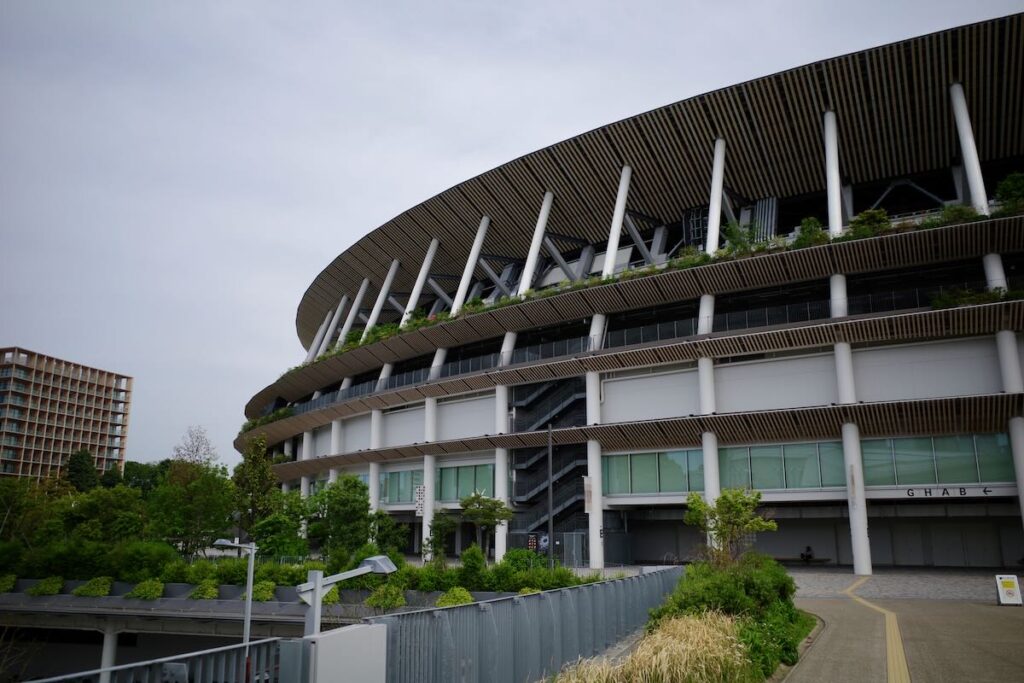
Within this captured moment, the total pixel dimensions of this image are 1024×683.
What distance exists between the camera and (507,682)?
10758mm

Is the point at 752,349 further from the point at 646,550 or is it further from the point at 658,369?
the point at 646,550

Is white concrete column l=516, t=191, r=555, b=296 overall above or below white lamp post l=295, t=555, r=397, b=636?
above

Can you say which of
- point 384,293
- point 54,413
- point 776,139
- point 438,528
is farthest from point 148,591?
point 54,413

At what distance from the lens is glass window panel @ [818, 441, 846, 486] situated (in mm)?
33969

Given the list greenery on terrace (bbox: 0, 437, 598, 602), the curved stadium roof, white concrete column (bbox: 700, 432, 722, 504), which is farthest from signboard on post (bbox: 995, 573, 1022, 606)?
the curved stadium roof

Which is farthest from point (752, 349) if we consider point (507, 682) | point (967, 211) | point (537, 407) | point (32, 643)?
point (32, 643)

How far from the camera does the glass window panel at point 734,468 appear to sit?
35969mm

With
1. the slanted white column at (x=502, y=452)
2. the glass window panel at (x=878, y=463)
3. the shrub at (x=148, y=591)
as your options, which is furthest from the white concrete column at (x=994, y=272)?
the shrub at (x=148, y=591)

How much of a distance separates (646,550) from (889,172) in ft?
83.8

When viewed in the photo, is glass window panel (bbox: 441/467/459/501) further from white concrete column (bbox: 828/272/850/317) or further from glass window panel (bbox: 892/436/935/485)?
glass window panel (bbox: 892/436/935/485)

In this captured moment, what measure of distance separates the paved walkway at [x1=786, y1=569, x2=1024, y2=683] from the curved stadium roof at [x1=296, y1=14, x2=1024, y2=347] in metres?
21.6

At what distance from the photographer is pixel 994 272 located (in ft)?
103

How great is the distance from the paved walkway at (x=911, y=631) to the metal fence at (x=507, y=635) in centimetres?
378

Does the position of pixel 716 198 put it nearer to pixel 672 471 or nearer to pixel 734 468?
pixel 734 468
